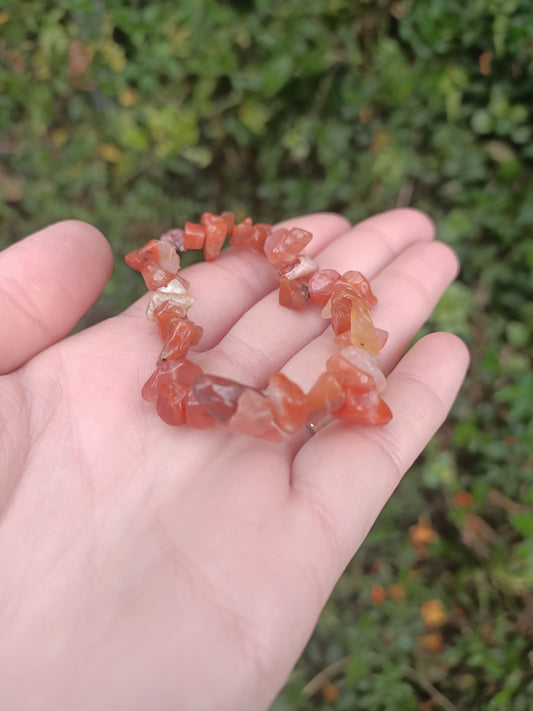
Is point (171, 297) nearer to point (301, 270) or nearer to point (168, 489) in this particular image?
point (301, 270)

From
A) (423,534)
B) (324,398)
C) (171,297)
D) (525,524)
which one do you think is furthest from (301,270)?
(423,534)

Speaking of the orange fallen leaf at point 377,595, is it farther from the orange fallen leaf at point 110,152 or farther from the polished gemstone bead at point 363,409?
the orange fallen leaf at point 110,152

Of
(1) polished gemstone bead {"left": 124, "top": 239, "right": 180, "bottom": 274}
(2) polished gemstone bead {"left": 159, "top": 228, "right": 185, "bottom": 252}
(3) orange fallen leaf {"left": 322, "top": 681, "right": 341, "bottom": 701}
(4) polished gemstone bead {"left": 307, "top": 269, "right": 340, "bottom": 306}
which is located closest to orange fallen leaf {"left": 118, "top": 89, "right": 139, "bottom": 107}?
(2) polished gemstone bead {"left": 159, "top": 228, "right": 185, "bottom": 252}

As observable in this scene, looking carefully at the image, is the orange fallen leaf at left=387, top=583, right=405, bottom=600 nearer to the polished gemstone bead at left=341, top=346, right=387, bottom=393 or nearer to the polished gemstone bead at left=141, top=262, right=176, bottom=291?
the polished gemstone bead at left=341, top=346, right=387, bottom=393

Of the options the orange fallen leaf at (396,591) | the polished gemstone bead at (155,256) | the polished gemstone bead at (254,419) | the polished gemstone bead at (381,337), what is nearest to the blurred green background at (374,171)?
the orange fallen leaf at (396,591)

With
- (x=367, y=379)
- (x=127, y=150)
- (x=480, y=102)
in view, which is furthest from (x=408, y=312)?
(x=127, y=150)

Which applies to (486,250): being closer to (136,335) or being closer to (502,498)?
(502,498)
